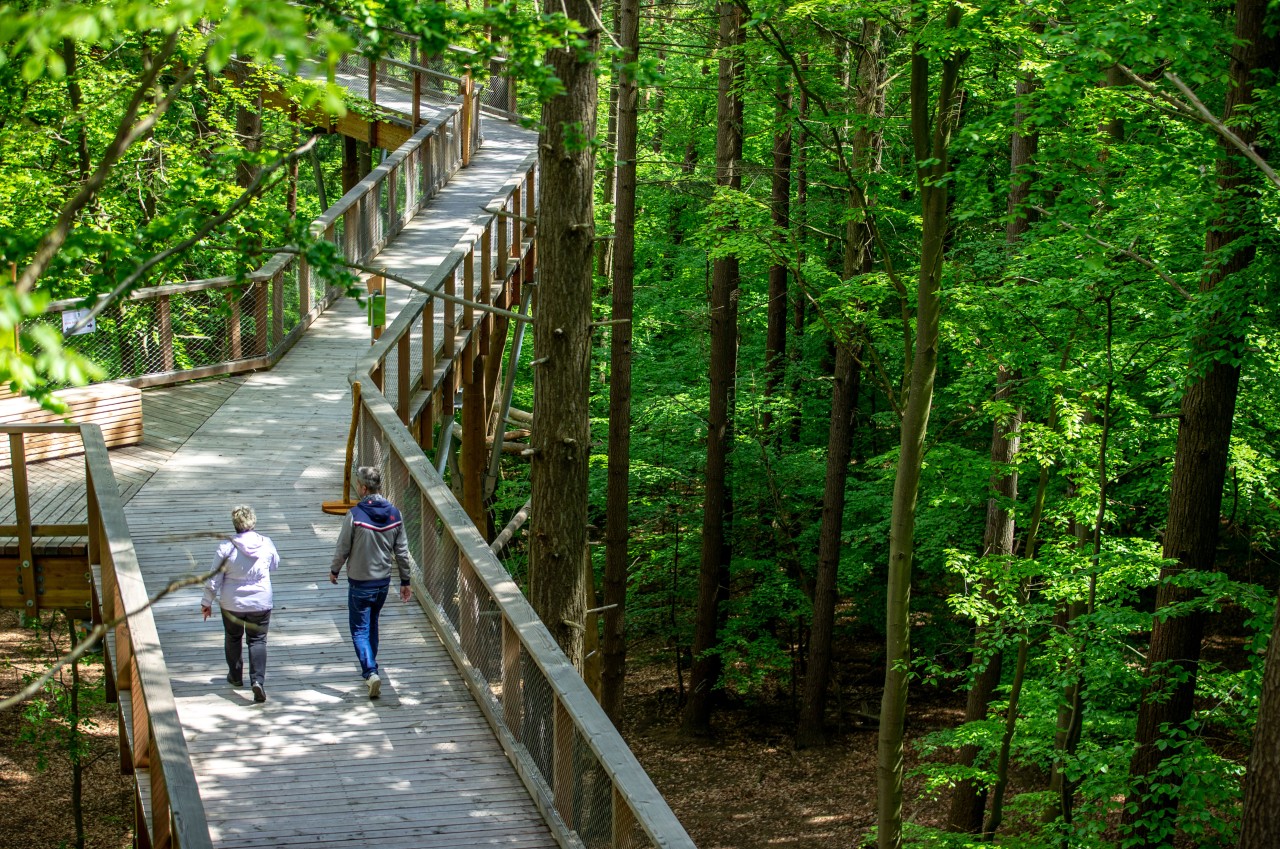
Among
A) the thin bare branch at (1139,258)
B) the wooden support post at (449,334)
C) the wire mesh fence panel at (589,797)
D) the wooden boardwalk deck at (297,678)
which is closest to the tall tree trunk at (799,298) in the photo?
the wooden support post at (449,334)

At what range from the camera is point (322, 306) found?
52.5ft

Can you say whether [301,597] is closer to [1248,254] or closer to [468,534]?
[468,534]

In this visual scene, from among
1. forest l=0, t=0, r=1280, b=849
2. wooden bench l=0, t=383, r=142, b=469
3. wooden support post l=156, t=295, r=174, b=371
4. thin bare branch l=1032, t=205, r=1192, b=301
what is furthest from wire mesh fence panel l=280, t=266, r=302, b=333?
thin bare branch l=1032, t=205, r=1192, b=301

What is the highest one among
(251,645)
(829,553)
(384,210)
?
(384,210)

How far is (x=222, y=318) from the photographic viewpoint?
13.6 metres

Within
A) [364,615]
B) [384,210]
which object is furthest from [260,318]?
[364,615]

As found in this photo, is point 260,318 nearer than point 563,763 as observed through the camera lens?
No

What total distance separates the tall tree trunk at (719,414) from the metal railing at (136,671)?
1133 centimetres

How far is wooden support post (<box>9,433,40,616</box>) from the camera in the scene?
9180mm

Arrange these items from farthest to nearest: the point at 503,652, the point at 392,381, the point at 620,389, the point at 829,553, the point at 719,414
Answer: the point at 719,414, the point at 829,553, the point at 620,389, the point at 392,381, the point at 503,652

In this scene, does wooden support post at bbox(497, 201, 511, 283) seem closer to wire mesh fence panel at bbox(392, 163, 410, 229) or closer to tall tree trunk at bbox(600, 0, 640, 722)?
tall tree trunk at bbox(600, 0, 640, 722)

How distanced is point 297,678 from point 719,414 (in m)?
12.2

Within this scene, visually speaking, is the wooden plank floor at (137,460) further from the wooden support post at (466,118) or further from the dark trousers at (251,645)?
the wooden support post at (466,118)

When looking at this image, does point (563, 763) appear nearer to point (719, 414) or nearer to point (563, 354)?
point (563, 354)
